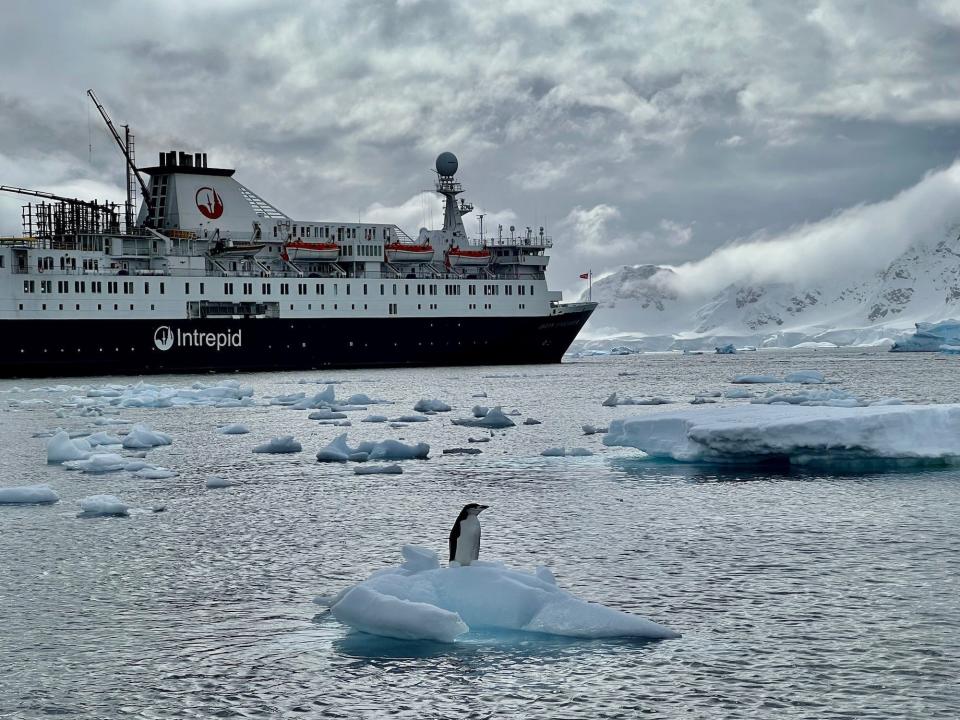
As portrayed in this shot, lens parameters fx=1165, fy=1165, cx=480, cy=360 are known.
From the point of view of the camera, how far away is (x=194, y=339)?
54.8 metres

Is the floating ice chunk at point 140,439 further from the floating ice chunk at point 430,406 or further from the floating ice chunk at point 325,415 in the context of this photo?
the floating ice chunk at point 430,406

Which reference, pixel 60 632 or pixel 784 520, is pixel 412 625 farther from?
pixel 784 520

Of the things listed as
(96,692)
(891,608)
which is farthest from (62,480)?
(891,608)

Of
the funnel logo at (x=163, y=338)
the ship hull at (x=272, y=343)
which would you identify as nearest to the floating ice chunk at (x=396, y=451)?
the ship hull at (x=272, y=343)

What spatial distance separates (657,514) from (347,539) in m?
3.59

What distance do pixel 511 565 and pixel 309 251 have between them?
50.4 m

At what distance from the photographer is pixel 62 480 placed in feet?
55.4

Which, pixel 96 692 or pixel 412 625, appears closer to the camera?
pixel 96 692

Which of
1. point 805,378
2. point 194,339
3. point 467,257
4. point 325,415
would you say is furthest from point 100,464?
point 467,257

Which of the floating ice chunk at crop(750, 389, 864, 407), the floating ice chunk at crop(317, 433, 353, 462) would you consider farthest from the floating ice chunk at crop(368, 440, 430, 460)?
the floating ice chunk at crop(750, 389, 864, 407)

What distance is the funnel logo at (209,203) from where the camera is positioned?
193ft

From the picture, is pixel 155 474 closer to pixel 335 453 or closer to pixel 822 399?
pixel 335 453

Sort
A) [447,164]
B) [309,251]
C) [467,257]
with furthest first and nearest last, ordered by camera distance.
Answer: [447,164], [467,257], [309,251]

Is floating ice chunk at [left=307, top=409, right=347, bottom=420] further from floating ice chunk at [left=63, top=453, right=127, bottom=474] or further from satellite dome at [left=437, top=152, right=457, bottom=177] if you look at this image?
satellite dome at [left=437, top=152, right=457, bottom=177]
